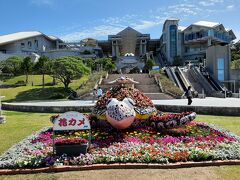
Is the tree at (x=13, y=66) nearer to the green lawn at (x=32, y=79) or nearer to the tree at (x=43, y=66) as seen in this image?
the green lawn at (x=32, y=79)

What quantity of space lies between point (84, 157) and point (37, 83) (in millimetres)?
46401

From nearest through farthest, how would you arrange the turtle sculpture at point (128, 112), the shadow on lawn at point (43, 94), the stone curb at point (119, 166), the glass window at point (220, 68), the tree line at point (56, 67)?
the stone curb at point (119, 166), the turtle sculpture at point (128, 112), the shadow on lawn at point (43, 94), the glass window at point (220, 68), the tree line at point (56, 67)

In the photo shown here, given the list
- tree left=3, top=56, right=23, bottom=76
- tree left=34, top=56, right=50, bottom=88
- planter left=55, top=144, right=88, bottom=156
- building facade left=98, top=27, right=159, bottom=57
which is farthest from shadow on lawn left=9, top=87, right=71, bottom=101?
building facade left=98, top=27, right=159, bottom=57

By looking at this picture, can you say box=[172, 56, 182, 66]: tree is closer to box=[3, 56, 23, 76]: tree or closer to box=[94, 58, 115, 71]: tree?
box=[94, 58, 115, 71]: tree

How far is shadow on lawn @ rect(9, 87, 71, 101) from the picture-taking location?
3864 centimetres

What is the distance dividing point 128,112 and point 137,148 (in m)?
1.56

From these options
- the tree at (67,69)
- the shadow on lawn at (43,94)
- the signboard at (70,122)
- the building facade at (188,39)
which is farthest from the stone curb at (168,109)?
the building facade at (188,39)

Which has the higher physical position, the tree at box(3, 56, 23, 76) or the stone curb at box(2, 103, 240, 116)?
the tree at box(3, 56, 23, 76)

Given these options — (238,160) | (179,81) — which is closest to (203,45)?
(179,81)

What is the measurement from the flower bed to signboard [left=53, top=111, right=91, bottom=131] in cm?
62

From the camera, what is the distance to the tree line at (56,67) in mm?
41125

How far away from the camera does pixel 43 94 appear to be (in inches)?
1617

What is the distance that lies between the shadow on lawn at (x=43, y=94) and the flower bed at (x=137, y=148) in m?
26.9

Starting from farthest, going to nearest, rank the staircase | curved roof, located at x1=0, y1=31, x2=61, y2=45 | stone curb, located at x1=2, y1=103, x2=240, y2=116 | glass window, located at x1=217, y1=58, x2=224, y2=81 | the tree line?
curved roof, located at x1=0, y1=31, x2=61, y2=45 < the tree line < glass window, located at x1=217, y1=58, x2=224, y2=81 < the staircase < stone curb, located at x1=2, y1=103, x2=240, y2=116
